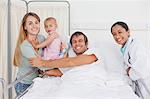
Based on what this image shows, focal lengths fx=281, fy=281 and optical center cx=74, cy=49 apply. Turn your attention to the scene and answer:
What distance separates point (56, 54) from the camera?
2.66m

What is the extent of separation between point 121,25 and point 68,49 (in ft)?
1.84

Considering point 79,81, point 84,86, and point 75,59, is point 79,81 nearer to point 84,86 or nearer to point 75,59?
point 84,86

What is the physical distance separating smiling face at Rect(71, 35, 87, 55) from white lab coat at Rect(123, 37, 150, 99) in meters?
0.38

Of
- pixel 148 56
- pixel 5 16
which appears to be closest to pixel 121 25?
pixel 148 56

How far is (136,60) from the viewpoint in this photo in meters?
2.36

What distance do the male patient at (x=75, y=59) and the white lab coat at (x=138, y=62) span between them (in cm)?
31

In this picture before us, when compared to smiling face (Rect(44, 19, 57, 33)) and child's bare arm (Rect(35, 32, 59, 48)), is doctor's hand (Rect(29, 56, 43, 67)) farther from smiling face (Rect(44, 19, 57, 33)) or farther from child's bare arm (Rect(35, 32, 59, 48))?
smiling face (Rect(44, 19, 57, 33))

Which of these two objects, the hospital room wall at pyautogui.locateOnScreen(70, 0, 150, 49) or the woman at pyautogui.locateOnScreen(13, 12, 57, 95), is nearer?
the woman at pyautogui.locateOnScreen(13, 12, 57, 95)

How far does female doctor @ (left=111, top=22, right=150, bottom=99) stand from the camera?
92.8 inches

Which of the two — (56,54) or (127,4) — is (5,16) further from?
(127,4)

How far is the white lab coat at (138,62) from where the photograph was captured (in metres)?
2.36

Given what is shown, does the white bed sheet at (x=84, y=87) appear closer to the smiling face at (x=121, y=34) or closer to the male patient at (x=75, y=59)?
the male patient at (x=75, y=59)

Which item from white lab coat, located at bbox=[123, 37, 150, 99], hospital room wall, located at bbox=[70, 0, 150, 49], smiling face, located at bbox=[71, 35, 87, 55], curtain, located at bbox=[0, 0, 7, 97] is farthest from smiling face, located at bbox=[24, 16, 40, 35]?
hospital room wall, located at bbox=[70, 0, 150, 49]

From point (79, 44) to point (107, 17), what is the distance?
152 centimetres
